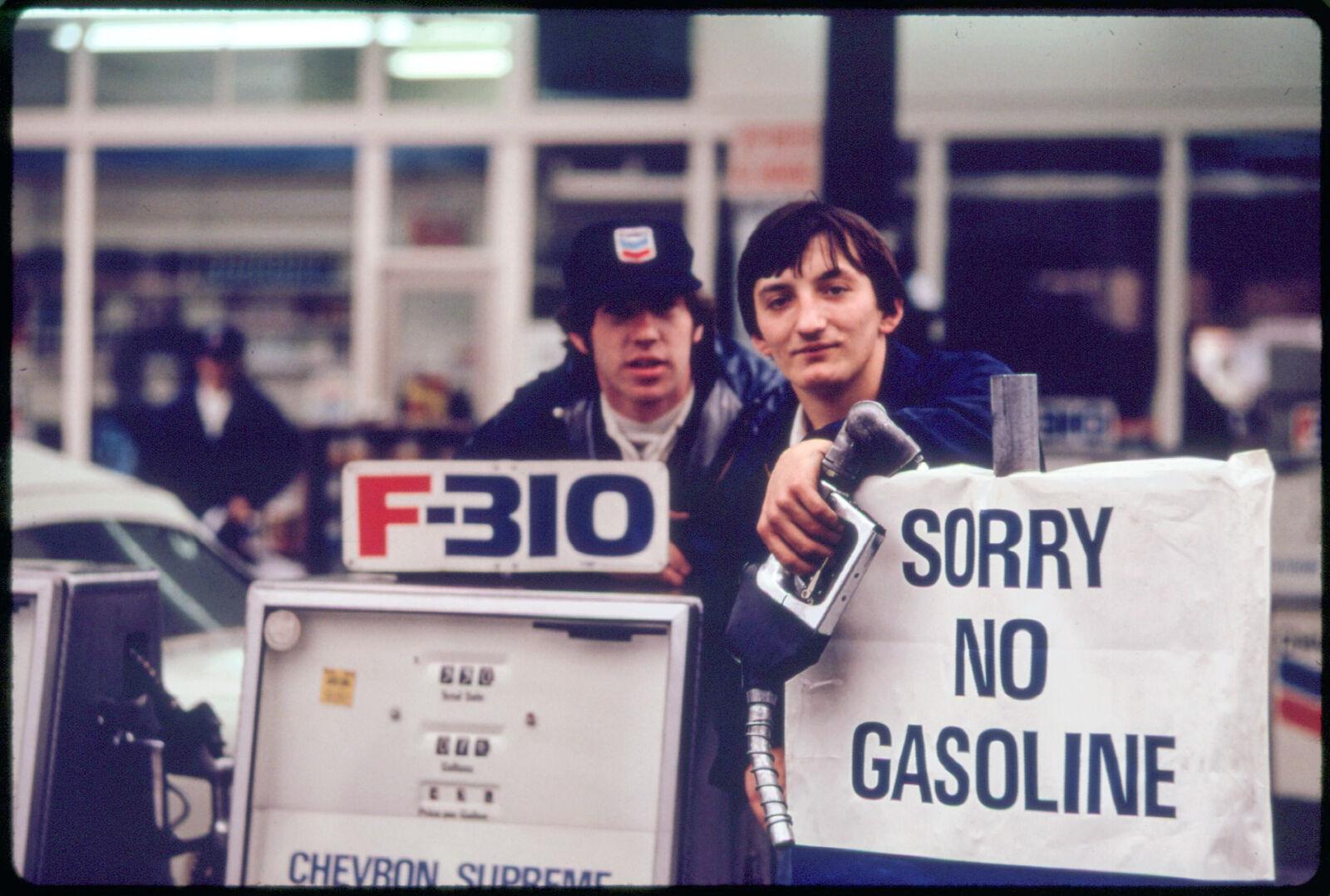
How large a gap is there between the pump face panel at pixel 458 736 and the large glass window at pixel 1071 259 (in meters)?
7.21

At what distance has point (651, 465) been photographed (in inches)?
116

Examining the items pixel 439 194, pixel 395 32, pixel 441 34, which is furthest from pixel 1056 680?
pixel 439 194

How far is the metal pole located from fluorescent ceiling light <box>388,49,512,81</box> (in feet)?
28.3

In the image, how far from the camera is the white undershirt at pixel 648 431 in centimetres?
334

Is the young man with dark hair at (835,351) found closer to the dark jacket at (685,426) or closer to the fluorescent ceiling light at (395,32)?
the dark jacket at (685,426)

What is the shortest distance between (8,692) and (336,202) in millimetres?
8493

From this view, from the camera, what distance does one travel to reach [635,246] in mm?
3346

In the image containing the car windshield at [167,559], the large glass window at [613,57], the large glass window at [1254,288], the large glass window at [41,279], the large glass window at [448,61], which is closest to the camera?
the car windshield at [167,559]

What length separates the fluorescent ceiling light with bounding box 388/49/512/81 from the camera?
10641 mm

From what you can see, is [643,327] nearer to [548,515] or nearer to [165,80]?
[548,515]

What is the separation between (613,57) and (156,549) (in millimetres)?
6853

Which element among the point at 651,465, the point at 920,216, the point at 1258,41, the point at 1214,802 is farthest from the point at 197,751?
the point at 920,216

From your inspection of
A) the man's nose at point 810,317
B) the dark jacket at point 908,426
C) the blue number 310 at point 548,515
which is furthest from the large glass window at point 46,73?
the man's nose at point 810,317

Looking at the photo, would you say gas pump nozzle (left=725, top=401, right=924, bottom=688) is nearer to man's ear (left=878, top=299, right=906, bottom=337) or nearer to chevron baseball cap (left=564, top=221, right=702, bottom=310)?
man's ear (left=878, top=299, right=906, bottom=337)
